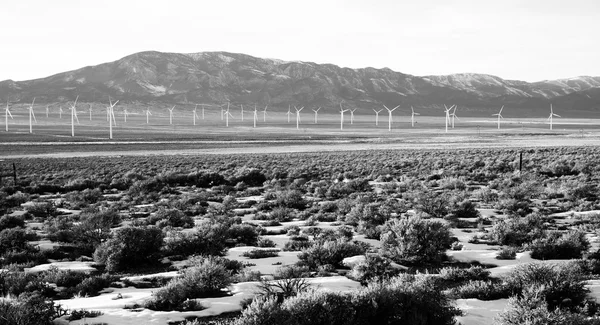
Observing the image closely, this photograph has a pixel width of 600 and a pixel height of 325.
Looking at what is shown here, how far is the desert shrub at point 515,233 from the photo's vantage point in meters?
12.4

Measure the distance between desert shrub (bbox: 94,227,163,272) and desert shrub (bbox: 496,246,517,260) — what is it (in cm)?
789

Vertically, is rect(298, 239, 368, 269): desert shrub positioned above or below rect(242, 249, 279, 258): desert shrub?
above

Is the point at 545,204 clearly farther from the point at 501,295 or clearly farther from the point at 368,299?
the point at 368,299

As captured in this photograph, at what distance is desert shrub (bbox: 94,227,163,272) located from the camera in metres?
11.0

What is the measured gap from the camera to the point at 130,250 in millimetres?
11297

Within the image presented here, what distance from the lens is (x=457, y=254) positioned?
1141 cm

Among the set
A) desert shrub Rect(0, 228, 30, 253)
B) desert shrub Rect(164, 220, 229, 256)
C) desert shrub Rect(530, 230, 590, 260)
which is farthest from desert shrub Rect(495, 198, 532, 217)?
desert shrub Rect(0, 228, 30, 253)

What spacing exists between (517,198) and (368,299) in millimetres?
14320

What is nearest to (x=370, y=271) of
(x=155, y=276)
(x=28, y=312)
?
(x=155, y=276)

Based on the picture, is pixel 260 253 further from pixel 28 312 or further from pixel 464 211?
pixel 464 211

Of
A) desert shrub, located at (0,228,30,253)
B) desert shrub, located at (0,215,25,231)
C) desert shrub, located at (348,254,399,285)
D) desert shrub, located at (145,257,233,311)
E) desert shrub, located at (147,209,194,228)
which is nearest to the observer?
desert shrub, located at (145,257,233,311)

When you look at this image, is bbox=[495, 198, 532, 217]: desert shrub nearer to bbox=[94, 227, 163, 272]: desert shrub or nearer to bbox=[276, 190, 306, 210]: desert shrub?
bbox=[276, 190, 306, 210]: desert shrub

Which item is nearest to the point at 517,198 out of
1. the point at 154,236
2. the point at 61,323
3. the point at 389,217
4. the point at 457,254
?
the point at 389,217

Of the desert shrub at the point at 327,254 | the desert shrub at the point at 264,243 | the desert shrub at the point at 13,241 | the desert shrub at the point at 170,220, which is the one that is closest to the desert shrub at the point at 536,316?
the desert shrub at the point at 327,254
